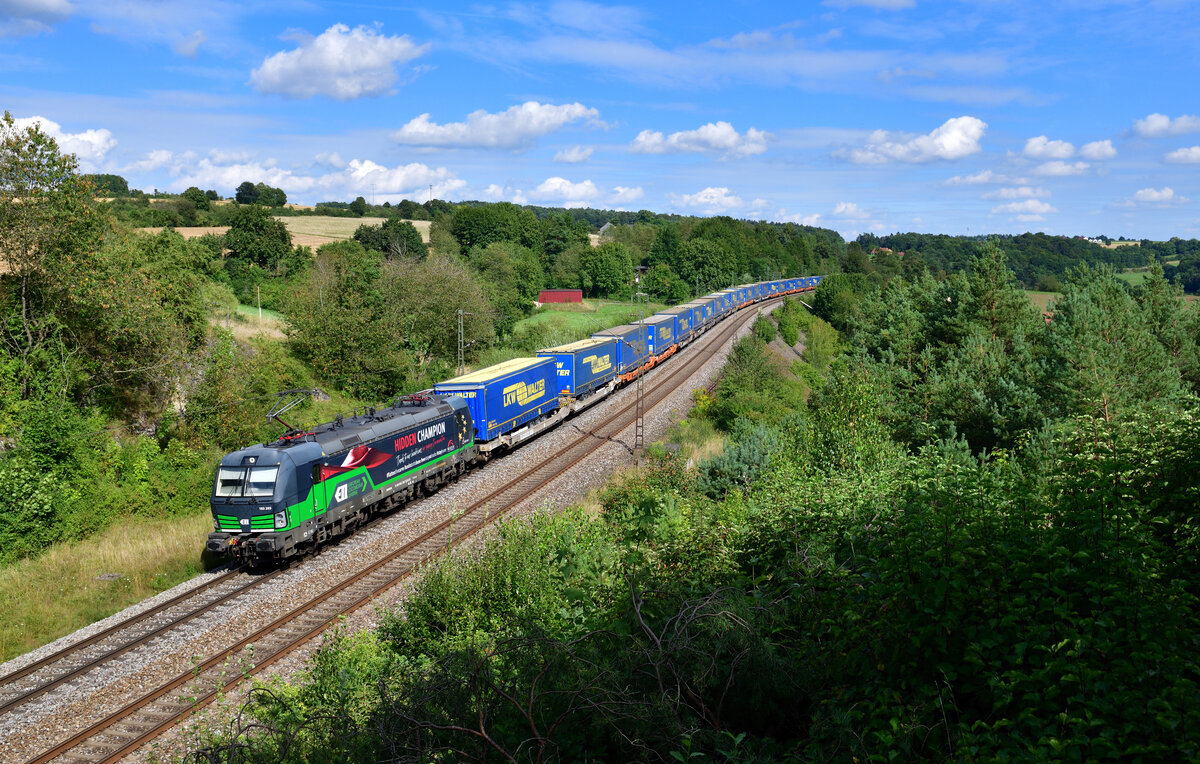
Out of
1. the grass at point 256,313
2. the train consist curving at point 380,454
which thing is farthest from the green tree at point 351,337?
the grass at point 256,313

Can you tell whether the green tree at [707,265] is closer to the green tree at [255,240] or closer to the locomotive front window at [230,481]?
the green tree at [255,240]

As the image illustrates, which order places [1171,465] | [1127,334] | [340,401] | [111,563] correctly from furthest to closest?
1. [340,401]
2. [1127,334]
3. [111,563]
4. [1171,465]

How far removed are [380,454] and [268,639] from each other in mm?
7166

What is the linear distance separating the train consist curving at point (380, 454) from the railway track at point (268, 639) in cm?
159

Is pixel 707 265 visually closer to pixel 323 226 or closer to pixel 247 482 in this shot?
pixel 323 226

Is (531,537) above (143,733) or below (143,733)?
above

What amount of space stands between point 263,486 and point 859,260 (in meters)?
158

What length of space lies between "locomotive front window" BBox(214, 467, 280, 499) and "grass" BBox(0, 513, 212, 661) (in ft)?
10.5

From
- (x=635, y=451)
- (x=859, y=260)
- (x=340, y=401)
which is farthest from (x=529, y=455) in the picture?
(x=859, y=260)

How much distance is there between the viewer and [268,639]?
48.2 feet

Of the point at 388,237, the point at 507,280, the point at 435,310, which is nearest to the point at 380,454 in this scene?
the point at 435,310

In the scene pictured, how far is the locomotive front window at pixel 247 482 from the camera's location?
1756 cm

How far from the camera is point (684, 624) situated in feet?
24.2

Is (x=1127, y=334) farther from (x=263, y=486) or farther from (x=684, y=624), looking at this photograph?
(x=263, y=486)
